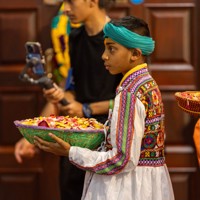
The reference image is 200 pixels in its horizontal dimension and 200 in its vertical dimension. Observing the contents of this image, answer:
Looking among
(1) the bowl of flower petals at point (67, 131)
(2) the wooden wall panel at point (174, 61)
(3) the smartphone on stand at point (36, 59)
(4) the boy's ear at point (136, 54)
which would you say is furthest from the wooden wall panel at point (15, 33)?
(4) the boy's ear at point (136, 54)

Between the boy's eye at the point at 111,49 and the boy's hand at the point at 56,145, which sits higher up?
the boy's eye at the point at 111,49

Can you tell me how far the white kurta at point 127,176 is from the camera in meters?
2.10

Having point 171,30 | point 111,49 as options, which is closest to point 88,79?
point 111,49

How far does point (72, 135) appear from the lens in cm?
218

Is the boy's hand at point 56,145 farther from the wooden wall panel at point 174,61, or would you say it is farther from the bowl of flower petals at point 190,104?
the wooden wall panel at point 174,61

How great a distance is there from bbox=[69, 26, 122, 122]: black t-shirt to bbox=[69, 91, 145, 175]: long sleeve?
2.43ft

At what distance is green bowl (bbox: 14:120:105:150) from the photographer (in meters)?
2.18

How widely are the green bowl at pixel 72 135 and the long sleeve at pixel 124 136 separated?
97mm

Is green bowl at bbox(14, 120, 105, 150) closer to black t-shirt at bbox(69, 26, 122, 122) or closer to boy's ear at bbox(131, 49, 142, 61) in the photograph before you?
boy's ear at bbox(131, 49, 142, 61)

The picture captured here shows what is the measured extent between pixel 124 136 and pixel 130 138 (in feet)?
0.07

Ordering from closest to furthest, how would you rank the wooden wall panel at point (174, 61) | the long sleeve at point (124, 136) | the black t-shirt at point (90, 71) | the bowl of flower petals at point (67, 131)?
the long sleeve at point (124, 136) < the bowl of flower petals at point (67, 131) < the black t-shirt at point (90, 71) < the wooden wall panel at point (174, 61)

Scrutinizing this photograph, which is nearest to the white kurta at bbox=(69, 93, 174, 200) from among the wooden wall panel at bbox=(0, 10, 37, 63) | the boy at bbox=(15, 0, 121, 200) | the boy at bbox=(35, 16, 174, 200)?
the boy at bbox=(35, 16, 174, 200)

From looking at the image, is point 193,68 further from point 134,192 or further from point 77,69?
point 134,192

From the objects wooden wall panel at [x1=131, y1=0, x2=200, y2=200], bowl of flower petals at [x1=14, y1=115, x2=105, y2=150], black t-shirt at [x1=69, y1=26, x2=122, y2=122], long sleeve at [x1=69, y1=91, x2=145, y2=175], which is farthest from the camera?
wooden wall panel at [x1=131, y1=0, x2=200, y2=200]
